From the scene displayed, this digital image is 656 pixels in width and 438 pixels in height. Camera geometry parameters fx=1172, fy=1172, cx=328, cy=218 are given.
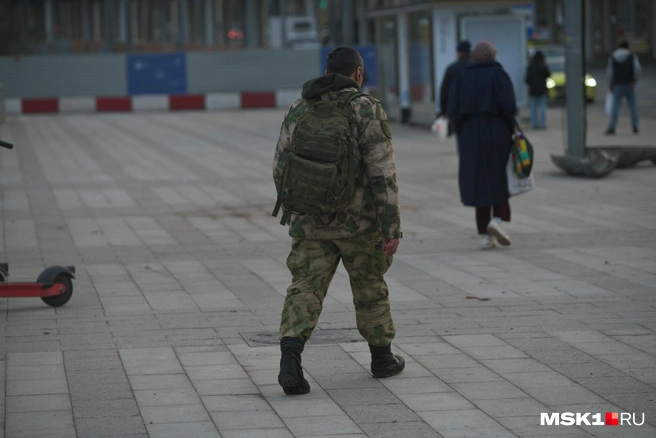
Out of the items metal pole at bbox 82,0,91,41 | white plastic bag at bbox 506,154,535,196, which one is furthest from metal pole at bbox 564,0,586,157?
metal pole at bbox 82,0,91,41

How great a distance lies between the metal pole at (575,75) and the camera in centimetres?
1492

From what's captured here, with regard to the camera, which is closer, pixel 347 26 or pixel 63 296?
pixel 63 296

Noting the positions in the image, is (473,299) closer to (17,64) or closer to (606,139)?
(606,139)

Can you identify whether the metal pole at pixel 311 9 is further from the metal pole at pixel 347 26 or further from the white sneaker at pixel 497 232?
the white sneaker at pixel 497 232

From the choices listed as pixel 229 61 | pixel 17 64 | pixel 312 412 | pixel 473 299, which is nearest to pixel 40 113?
pixel 17 64

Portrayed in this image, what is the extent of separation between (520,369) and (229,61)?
29.5 meters

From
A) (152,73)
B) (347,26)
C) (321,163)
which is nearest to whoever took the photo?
(321,163)

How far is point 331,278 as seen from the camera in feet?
17.9

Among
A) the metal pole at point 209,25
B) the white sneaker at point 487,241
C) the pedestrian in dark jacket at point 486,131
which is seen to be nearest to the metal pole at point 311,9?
the metal pole at point 209,25

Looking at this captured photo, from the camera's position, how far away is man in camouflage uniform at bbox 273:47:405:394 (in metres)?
5.30

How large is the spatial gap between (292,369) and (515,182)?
15.9 ft

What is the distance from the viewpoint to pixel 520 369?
5746mm

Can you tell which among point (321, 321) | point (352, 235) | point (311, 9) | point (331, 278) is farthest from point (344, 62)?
point (311, 9)

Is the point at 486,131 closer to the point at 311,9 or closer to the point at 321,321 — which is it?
the point at 321,321
